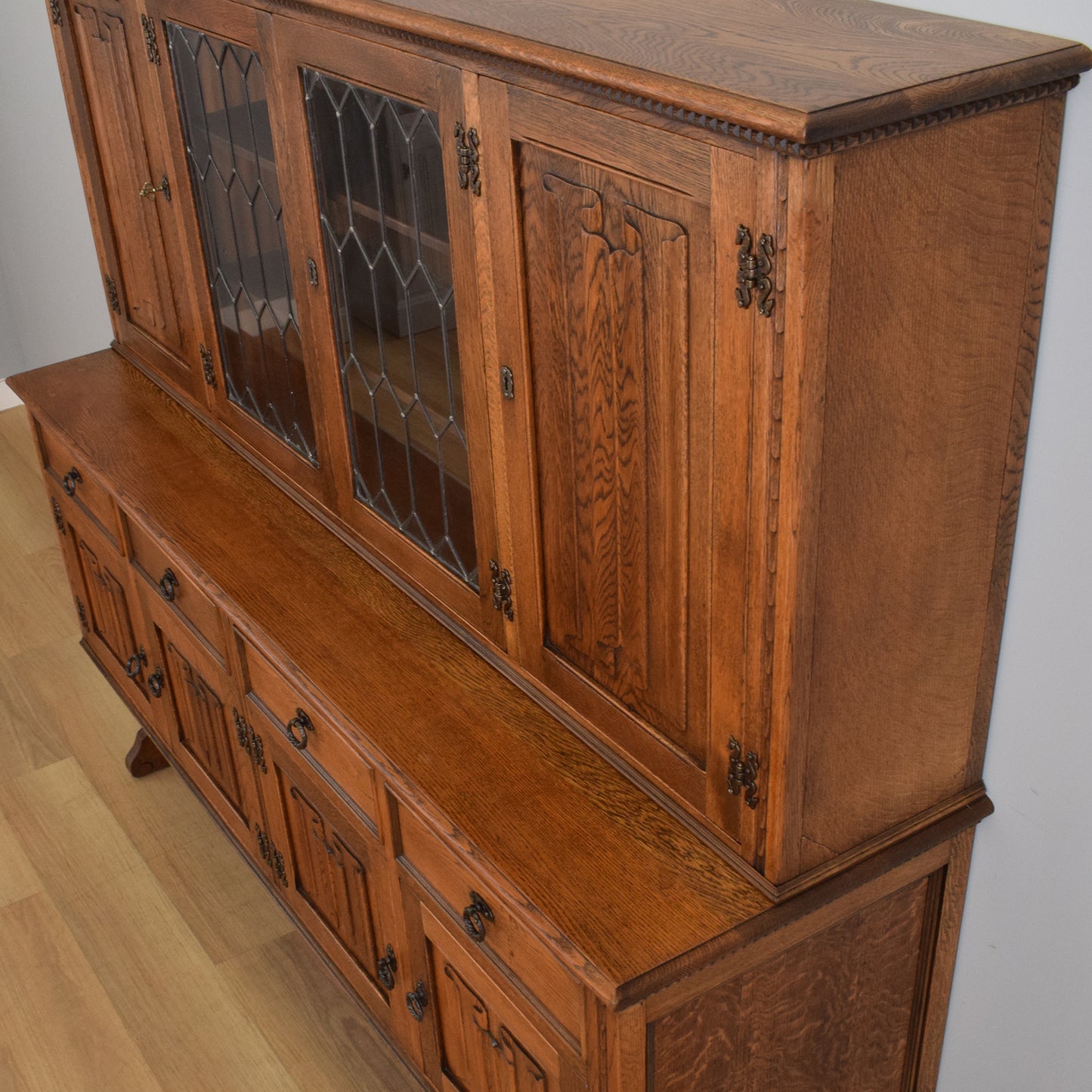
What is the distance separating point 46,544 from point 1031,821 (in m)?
2.69

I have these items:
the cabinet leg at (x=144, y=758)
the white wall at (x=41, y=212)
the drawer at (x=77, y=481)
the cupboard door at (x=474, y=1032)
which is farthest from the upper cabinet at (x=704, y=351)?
the white wall at (x=41, y=212)

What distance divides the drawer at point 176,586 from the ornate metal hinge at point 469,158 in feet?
2.67

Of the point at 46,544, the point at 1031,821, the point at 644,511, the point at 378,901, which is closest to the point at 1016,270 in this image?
the point at 644,511

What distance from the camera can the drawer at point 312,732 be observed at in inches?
60.7

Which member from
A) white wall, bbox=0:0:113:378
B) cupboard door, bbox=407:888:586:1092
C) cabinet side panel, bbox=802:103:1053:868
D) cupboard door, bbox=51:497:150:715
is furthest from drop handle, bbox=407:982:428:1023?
white wall, bbox=0:0:113:378

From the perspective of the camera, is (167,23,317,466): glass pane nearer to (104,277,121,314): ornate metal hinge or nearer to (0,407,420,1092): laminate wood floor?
(104,277,121,314): ornate metal hinge

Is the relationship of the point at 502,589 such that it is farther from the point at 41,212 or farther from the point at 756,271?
the point at 41,212

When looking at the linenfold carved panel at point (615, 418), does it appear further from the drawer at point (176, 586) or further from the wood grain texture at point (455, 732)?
the drawer at point (176, 586)

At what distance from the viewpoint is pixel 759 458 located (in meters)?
1.01

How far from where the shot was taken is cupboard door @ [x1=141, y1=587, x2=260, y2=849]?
1.93 metres

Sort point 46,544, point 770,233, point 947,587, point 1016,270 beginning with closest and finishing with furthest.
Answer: point 770,233 < point 1016,270 < point 947,587 < point 46,544

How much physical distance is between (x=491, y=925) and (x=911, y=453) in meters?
0.66

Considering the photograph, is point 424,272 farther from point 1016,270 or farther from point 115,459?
point 115,459

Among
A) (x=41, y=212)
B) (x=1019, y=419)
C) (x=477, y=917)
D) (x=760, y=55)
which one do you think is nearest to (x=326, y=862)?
(x=477, y=917)
